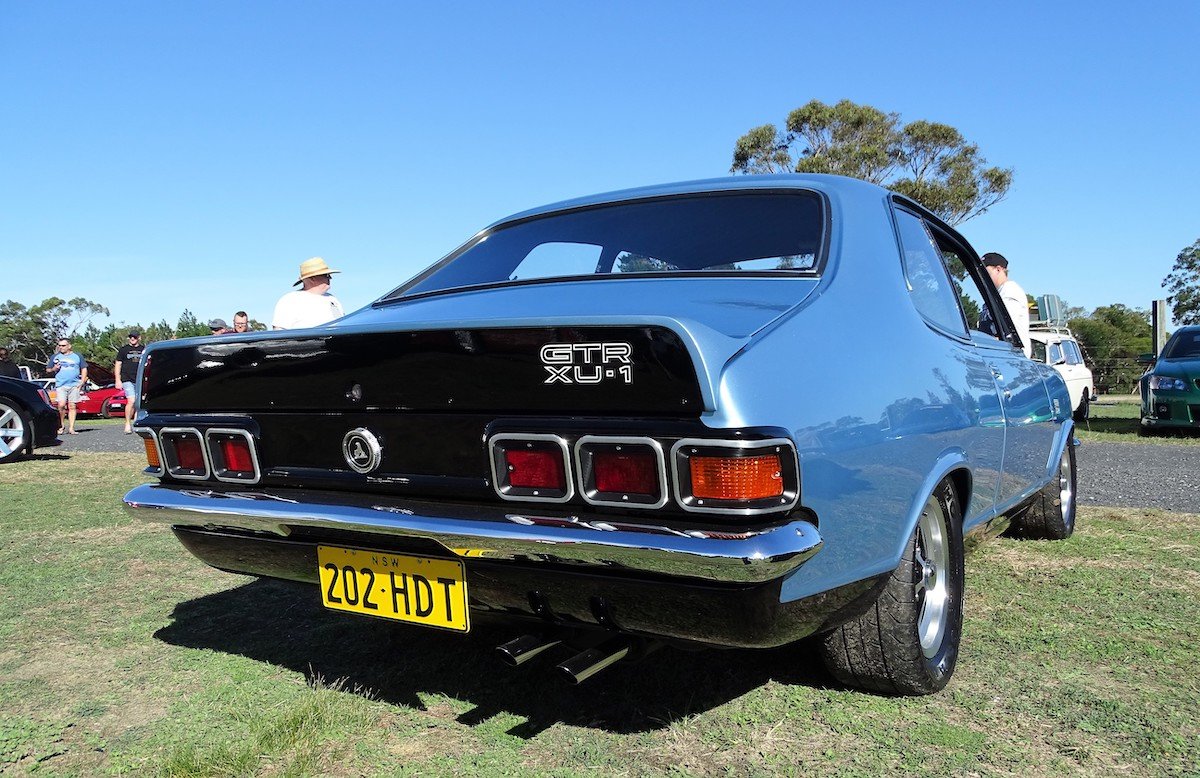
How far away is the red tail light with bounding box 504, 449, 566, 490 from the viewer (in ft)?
6.15

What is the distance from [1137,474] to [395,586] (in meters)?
6.91

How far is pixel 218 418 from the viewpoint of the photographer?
242 cm

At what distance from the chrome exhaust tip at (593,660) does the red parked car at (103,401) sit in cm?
2014

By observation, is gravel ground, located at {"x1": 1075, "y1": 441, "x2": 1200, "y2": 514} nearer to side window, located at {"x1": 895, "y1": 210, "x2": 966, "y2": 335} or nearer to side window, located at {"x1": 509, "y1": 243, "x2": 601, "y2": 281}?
side window, located at {"x1": 895, "y1": 210, "x2": 966, "y2": 335}

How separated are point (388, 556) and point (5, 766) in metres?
1.07

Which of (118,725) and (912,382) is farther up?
(912,382)

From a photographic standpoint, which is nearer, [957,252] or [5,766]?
[5,766]

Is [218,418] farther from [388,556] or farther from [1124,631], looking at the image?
[1124,631]

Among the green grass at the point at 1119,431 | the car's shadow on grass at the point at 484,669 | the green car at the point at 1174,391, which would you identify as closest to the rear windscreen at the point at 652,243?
the car's shadow on grass at the point at 484,669

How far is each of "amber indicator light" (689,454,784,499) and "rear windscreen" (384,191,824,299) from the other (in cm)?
78

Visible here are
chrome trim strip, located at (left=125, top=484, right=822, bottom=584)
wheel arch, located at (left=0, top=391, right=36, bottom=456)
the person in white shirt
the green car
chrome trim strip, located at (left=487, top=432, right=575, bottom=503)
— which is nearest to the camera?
chrome trim strip, located at (left=125, top=484, right=822, bottom=584)

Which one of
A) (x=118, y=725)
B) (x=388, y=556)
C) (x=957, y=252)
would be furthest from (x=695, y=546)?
(x=957, y=252)

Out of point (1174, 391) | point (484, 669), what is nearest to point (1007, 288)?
point (484, 669)

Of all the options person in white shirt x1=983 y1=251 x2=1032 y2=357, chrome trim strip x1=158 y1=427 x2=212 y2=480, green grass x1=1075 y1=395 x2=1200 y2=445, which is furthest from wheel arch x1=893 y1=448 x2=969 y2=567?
green grass x1=1075 y1=395 x2=1200 y2=445
